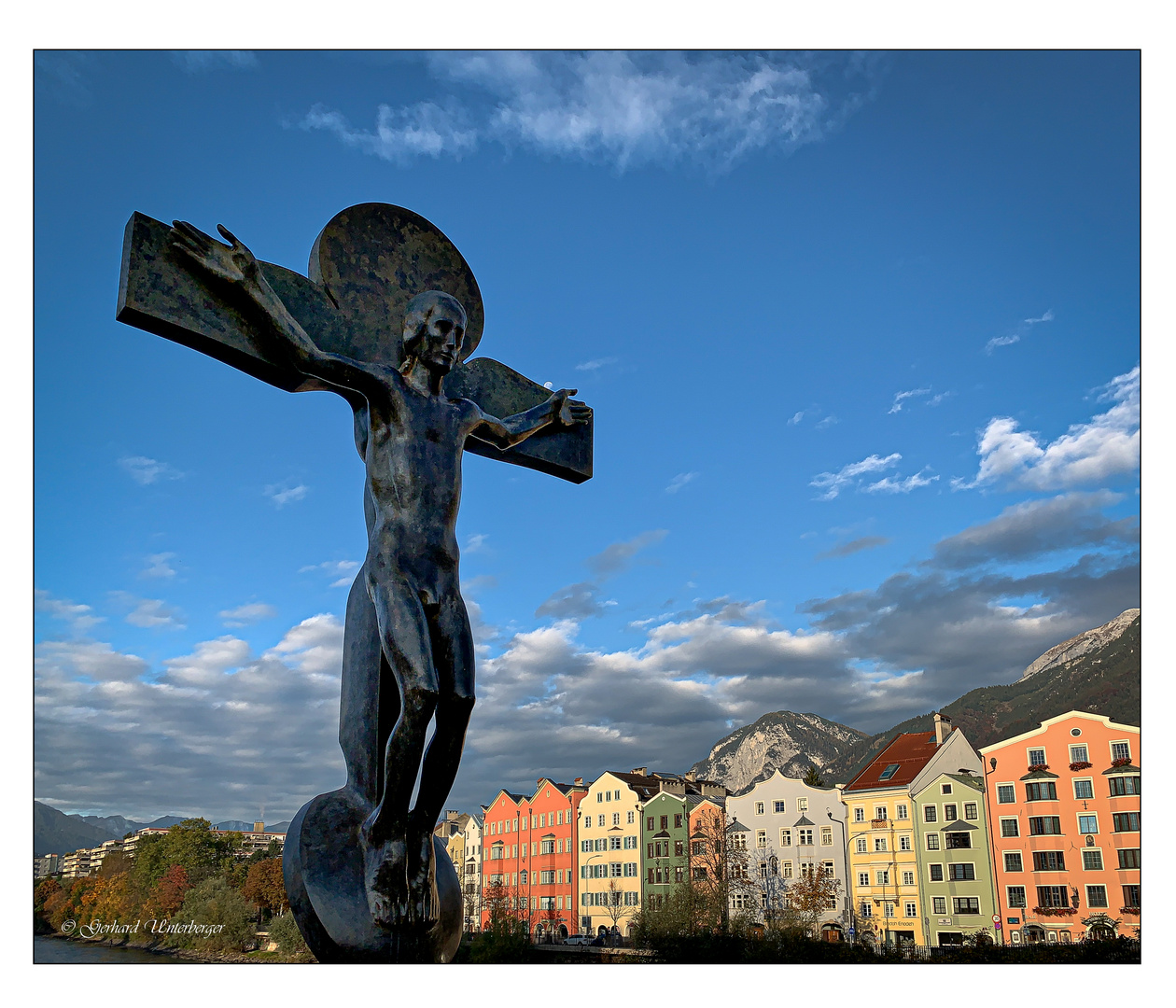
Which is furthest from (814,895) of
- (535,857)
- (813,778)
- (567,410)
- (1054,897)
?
(567,410)

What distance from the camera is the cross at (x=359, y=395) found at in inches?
179

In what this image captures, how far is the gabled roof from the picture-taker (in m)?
49.9

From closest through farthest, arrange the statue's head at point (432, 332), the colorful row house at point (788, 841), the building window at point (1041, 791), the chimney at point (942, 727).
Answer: the statue's head at point (432, 332) < the building window at point (1041, 791) < the chimney at point (942, 727) < the colorful row house at point (788, 841)

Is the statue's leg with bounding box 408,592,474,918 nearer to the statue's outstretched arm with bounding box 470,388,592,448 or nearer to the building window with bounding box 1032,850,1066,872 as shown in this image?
the statue's outstretched arm with bounding box 470,388,592,448

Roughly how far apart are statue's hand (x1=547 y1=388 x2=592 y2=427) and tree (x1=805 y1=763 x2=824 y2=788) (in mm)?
51547

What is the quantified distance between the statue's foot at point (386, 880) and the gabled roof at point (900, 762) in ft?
162

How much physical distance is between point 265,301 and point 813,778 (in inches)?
2145

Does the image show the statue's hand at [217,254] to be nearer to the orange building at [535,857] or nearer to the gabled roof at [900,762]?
the gabled roof at [900,762]

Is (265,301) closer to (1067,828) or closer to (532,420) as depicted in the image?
(532,420)

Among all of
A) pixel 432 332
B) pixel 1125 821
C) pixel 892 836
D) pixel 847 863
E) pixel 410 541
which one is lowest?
pixel 847 863

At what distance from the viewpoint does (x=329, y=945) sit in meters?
4.52

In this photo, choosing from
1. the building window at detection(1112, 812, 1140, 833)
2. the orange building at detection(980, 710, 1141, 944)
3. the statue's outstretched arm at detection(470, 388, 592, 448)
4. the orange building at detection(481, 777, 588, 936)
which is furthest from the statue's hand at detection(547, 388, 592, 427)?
the orange building at detection(481, 777, 588, 936)

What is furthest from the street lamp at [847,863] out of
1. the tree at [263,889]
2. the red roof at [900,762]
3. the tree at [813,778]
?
the tree at [263,889]

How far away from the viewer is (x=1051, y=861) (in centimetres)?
4447
